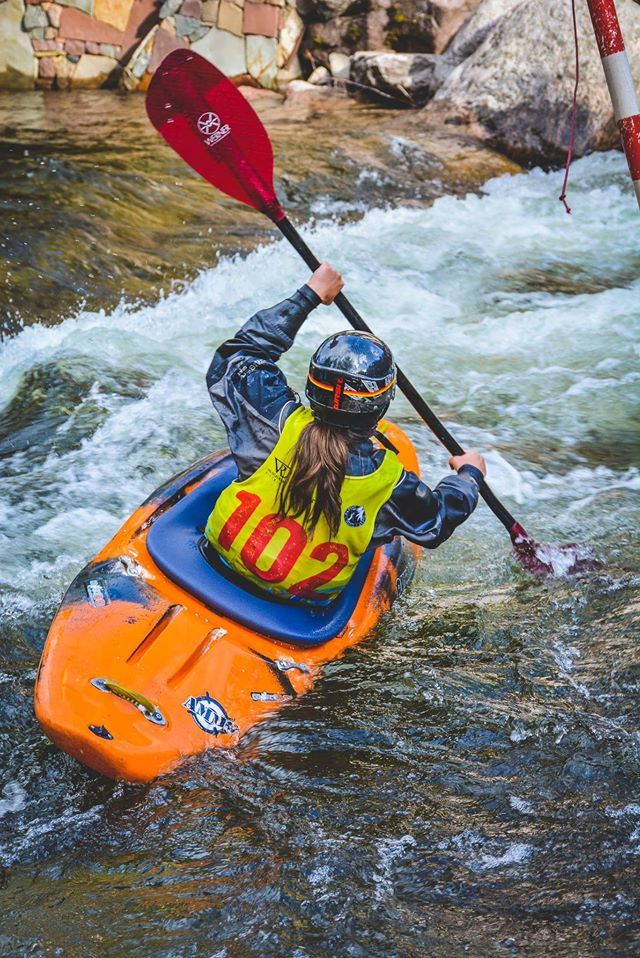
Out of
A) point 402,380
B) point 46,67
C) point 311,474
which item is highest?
point 46,67

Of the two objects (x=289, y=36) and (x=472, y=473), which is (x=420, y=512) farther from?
(x=289, y=36)

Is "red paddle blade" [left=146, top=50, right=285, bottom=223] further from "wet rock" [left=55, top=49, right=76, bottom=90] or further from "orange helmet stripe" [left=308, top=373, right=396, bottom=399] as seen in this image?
"wet rock" [left=55, top=49, right=76, bottom=90]

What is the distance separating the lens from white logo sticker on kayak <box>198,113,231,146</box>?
3.28m

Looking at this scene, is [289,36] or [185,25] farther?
[289,36]

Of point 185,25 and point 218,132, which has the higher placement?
point 185,25

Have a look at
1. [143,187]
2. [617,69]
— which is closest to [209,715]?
[617,69]

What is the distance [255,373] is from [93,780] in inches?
43.8

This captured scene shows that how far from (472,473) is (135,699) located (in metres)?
1.22

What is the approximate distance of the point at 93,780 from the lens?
2.37 metres

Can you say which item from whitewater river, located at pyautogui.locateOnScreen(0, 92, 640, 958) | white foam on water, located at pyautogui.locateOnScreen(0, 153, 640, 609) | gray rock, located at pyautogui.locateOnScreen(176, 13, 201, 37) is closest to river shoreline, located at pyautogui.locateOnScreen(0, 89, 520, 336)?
white foam on water, located at pyautogui.locateOnScreen(0, 153, 640, 609)

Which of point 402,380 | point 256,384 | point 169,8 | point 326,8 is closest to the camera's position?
point 256,384

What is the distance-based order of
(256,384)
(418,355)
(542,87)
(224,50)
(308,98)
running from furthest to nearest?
(224,50) < (308,98) < (542,87) < (418,355) < (256,384)

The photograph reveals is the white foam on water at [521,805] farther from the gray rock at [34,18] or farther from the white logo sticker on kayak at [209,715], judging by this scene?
the gray rock at [34,18]

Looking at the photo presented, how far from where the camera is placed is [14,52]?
8.95 m
